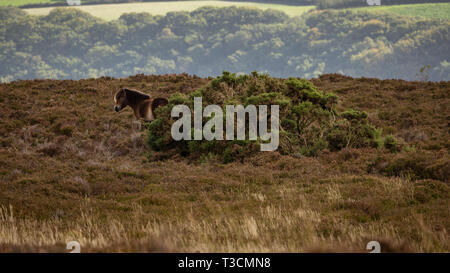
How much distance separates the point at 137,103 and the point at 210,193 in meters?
11.4

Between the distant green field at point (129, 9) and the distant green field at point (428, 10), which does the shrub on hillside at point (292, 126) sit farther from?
the distant green field at point (129, 9)

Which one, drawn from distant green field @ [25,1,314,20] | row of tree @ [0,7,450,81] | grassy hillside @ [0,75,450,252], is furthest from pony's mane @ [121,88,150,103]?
distant green field @ [25,1,314,20]

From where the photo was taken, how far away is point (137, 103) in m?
21.6

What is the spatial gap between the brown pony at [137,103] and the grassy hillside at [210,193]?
879 millimetres

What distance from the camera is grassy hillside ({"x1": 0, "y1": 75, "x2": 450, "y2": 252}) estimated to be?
7.12 meters

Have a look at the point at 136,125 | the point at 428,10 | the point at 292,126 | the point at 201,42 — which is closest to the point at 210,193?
the point at 292,126

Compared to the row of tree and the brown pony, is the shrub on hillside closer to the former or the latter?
the brown pony

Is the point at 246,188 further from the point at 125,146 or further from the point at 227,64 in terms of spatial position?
the point at 227,64

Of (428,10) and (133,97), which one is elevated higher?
(428,10)

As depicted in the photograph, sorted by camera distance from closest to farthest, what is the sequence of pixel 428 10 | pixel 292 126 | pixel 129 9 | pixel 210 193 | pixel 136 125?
pixel 210 193
pixel 292 126
pixel 136 125
pixel 428 10
pixel 129 9

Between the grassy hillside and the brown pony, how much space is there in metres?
0.88

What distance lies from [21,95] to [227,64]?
143965 millimetres

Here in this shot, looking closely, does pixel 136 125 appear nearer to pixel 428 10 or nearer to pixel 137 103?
pixel 137 103

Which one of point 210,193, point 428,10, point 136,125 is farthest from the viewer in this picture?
point 428,10
